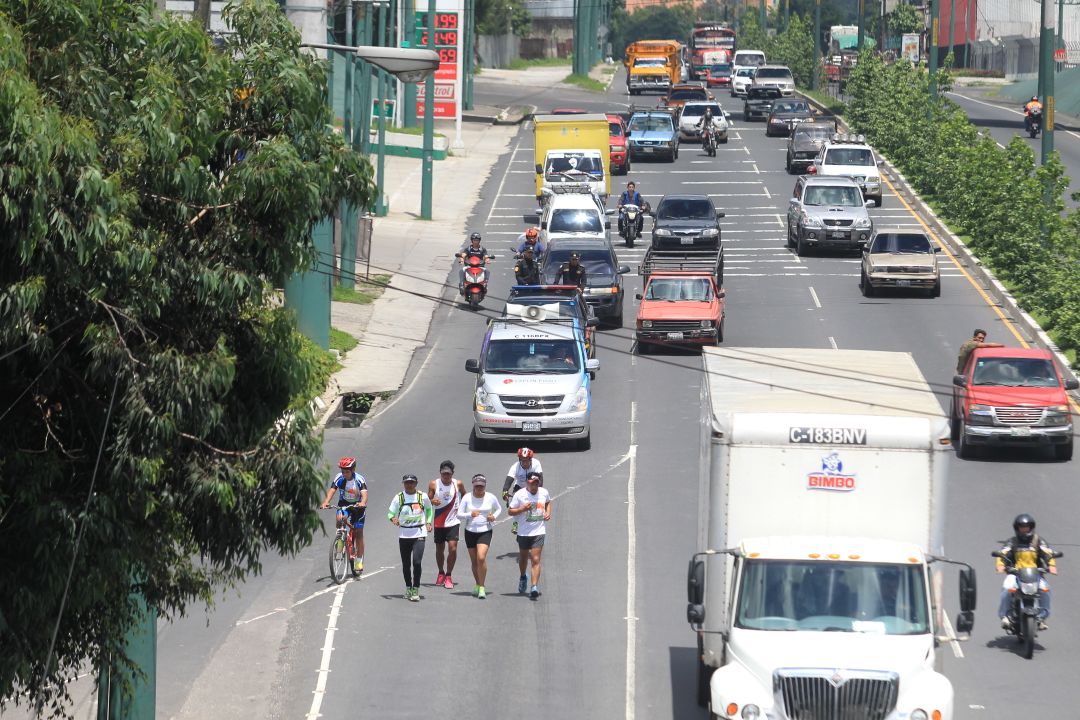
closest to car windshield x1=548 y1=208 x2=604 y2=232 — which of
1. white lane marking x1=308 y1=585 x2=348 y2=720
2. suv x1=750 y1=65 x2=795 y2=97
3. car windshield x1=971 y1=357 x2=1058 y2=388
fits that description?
car windshield x1=971 y1=357 x2=1058 y2=388

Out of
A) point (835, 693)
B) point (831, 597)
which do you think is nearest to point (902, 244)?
point (831, 597)

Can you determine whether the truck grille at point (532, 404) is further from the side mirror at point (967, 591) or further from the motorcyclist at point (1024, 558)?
the side mirror at point (967, 591)

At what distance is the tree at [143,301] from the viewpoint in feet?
31.2

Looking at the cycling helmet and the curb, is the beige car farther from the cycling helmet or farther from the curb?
the cycling helmet

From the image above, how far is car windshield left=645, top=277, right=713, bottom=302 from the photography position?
115ft

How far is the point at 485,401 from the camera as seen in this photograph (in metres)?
27.2

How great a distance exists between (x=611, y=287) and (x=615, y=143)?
24589 millimetres

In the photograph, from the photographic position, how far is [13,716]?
634 inches

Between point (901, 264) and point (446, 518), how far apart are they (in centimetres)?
2229

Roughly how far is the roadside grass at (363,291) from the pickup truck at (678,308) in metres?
8.08

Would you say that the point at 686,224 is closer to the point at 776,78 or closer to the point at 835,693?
the point at 835,693

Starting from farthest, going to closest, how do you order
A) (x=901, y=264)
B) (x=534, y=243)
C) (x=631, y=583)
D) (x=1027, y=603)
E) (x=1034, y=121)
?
(x=1034, y=121)
(x=534, y=243)
(x=901, y=264)
(x=631, y=583)
(x=1027, y=603)

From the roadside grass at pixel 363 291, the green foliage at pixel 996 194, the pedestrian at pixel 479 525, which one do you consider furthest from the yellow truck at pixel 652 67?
the pedestrian at pixel 479 525

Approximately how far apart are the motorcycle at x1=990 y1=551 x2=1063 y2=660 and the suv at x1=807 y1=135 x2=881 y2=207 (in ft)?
120
